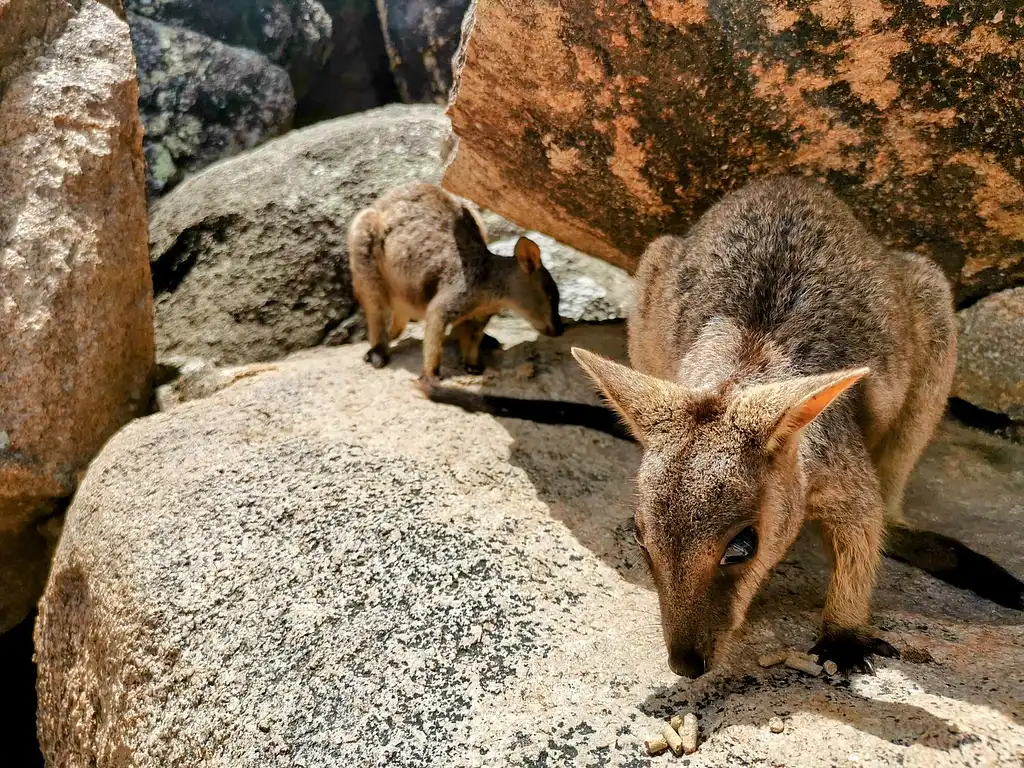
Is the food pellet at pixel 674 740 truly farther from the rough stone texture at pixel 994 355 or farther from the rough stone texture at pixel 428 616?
the rough stone texture at pixel 994 355

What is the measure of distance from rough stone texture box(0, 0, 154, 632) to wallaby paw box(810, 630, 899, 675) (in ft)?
13.9

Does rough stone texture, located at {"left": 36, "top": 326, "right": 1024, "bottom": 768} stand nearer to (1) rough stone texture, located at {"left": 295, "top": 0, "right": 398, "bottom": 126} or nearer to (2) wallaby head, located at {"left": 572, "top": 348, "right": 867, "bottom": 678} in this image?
(2) wallaby head, located at {"left": 572, "top": 348, "right": 867, "bottom": 678}

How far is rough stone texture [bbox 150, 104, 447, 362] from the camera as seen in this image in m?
6.62

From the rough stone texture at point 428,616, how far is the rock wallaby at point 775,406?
233 millimetres

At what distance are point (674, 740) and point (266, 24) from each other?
7839 millimetres

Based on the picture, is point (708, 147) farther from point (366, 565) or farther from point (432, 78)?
point (432, 78)

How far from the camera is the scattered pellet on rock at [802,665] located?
2.69 metres

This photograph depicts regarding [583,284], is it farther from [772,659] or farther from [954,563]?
[772,659]

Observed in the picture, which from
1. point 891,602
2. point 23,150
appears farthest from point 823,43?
point 23,150

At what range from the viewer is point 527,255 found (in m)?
5.67

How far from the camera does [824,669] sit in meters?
2.69

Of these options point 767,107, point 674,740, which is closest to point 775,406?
point 674,740

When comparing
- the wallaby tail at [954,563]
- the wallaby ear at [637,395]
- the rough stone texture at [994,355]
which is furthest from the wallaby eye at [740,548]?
the rough stone texture at [994,355]

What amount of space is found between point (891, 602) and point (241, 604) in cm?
263
